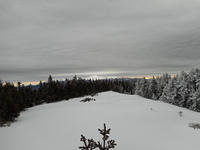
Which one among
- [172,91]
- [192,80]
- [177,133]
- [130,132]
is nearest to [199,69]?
[192,80]

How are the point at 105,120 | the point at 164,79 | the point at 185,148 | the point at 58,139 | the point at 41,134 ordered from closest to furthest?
1. the point at 185,148
2. the point at 58,139
3. the point at 41,134
4. the point at 105,120
5. the point at 164,79

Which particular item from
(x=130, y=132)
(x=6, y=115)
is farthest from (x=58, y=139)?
(x=6, y=115)

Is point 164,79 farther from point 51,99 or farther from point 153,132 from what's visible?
point 153,132

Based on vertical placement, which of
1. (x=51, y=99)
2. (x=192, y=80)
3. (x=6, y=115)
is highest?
(x=192, y=80)

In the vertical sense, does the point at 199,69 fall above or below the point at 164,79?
above

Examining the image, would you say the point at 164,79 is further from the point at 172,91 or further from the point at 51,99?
the point at 51,99

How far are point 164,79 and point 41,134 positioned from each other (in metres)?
68.5

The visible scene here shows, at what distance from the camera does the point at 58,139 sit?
8.73 meters

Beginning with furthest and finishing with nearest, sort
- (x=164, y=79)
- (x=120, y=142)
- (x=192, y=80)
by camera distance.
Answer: (x=164, y=79) → (x=192, y=80) → (x=120, y=142)

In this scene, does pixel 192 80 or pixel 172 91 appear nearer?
pixel 192 80

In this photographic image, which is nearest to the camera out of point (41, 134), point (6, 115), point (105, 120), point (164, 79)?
point (41, 134)

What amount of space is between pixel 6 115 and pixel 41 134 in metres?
9.37

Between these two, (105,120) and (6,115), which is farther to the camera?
(6,115)

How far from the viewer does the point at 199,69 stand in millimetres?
37750
